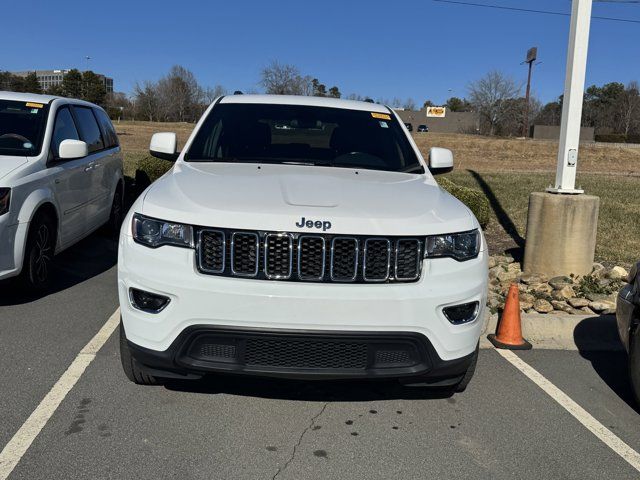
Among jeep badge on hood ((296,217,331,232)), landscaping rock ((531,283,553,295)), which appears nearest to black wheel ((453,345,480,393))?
jeep badge on hood ((296,217,331,232))

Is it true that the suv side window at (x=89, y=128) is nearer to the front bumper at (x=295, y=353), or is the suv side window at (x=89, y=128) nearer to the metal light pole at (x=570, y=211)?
the front bumper at (x=295, y=353)

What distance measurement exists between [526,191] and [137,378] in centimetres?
1092

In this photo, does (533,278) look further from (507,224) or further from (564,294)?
(507,224)

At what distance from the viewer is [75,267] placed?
22.3 feet

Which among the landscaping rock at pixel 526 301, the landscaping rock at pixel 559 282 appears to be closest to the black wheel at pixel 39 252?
the landscaping rock at pixel 526 301

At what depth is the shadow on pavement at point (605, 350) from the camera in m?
4.36

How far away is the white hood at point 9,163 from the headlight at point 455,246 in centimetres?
371

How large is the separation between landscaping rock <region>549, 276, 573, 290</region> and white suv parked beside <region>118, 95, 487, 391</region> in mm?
3400

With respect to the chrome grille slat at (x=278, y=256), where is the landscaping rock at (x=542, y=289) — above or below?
below

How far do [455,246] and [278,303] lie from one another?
99cm

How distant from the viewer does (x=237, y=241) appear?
9.84 ft

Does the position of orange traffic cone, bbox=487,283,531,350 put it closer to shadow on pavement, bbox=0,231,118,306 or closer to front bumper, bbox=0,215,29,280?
front bumper, bbox=0,215,29,280

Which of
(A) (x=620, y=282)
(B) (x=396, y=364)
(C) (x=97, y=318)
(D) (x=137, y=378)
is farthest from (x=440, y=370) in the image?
(A) (x=620, y=282)

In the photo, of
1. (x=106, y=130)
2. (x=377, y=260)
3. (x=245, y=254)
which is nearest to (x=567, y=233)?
(x=377, y=260)
